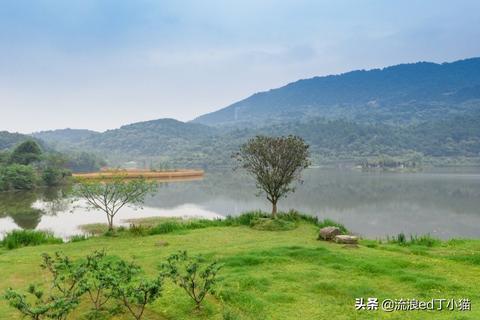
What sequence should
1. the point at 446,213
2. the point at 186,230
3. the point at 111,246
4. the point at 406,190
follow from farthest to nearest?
the point at 406,190
the point at 446,213
the point at 186,230
the point at 111,246

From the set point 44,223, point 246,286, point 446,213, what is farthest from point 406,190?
point 246,286

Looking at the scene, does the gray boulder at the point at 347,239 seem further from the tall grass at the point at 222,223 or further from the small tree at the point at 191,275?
the small tree at the point at 191,275

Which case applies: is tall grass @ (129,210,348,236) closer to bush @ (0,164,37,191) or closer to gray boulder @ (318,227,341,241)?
gray boulder @ (318,227,341,241)

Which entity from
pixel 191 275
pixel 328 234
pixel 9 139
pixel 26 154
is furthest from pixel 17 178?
pixel 9 139

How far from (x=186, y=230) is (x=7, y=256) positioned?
8.21m

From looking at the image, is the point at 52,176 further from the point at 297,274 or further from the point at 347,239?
the point at 297,274

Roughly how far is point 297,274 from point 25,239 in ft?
44.3

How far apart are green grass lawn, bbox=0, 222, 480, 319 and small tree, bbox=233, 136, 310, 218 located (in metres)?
5.93

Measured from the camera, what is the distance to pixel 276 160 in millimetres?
23984

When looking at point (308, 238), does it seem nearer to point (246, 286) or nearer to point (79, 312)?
point (246, 286)

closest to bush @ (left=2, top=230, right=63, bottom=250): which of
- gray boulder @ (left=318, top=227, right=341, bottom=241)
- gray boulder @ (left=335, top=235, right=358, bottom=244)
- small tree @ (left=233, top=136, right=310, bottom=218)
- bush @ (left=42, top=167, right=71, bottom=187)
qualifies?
small tree @ (left=233, top=136, right=310, bottom=218)

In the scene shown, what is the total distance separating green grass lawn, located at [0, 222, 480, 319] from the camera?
948 centimetres

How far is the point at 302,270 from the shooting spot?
12539mm

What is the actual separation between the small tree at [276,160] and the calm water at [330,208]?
5.61 meters
